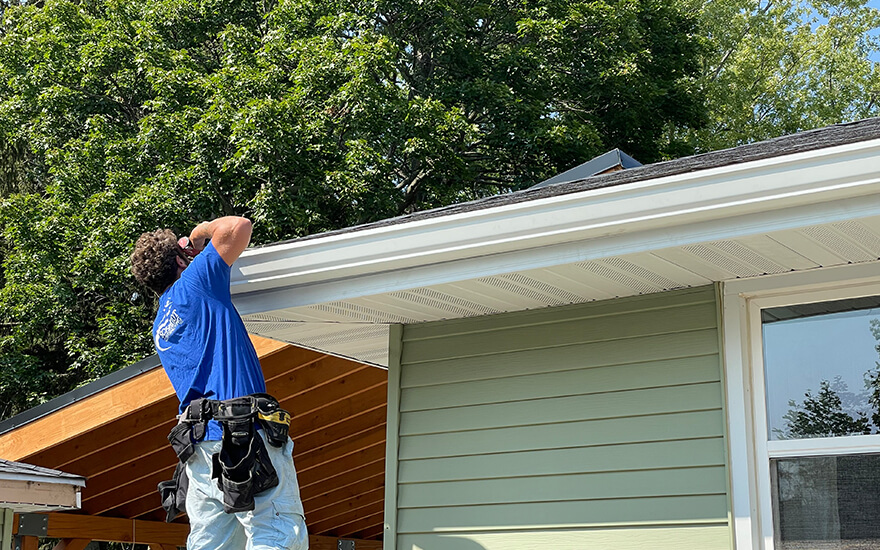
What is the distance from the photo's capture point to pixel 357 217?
14508mm

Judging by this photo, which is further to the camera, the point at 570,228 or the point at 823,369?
the point at 823,369

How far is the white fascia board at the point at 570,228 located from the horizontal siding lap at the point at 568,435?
78 cm

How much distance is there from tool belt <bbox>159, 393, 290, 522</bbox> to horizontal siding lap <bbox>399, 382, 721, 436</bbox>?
1.04m

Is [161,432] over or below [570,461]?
over

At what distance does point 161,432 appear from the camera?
21.4 feet

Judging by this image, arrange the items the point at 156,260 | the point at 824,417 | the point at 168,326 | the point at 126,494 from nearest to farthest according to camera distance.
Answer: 1. the point at 824,417
2. the point at 168,326
3. the point at 156,260
4. the point at 126,494

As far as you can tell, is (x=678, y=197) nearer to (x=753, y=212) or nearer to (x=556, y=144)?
(x=753, y=212)

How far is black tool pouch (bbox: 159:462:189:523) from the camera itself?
363 centimetres

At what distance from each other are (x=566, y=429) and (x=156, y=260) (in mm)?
1764

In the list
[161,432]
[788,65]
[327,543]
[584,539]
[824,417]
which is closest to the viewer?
[824,417]

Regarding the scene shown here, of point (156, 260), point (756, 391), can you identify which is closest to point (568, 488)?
point (756, 391)

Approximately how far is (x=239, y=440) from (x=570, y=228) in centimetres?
134

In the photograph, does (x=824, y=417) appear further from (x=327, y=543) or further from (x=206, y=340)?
(x=327, y=543)

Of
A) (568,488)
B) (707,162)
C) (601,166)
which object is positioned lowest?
(568,488)
